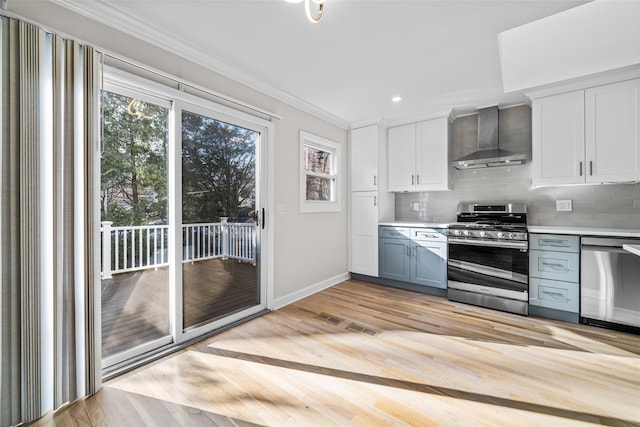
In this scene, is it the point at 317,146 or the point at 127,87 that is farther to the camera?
the point at 317,146

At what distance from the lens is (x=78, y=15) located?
1721mm

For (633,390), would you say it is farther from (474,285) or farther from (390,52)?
(390,52)

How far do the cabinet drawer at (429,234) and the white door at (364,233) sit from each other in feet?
1.96

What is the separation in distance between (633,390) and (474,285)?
5.12ft

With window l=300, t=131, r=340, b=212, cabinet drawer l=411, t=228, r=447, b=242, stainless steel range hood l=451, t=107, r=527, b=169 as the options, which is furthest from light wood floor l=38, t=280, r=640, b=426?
stainless steel range hood l=451, t=107, r=527, b=169

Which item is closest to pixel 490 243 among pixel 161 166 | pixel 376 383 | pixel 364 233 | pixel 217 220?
pixel 364 233

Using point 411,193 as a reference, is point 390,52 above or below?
above

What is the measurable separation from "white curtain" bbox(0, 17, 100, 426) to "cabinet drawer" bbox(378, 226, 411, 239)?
133 inches

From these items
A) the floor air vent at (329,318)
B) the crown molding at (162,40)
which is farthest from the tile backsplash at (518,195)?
the crown molding at (162,40)

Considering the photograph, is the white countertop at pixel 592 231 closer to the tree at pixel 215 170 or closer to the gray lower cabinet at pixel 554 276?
the gray lower cabinet at pixel 554 276

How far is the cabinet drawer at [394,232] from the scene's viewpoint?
3861mm

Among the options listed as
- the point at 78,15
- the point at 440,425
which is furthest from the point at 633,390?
the point at 78,15

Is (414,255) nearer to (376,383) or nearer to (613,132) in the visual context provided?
(376,383)

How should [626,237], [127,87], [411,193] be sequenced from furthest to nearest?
[411,193] → [626,237] → [127,87]
